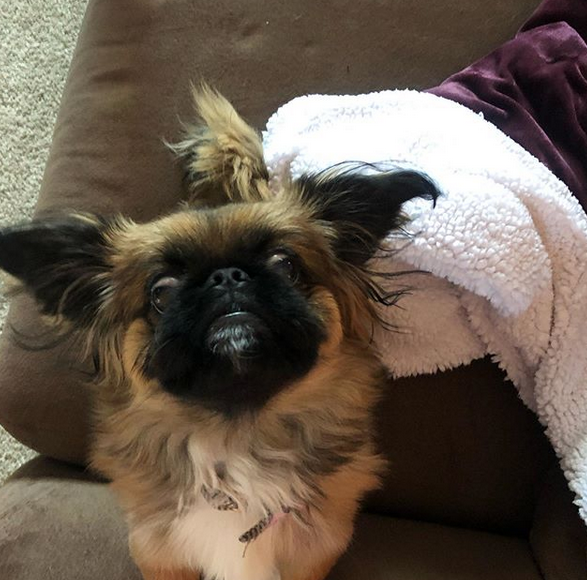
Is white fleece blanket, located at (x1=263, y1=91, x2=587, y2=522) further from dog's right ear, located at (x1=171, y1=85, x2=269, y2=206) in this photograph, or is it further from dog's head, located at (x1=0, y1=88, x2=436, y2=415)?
dog's head, located at (x1=0, y1=88, x2=436, y2=415)

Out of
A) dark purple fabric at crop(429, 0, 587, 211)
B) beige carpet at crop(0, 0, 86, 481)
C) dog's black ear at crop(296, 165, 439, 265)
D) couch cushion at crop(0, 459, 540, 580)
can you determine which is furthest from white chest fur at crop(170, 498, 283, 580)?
beige carpet at crop(0, 0, 86, 481)

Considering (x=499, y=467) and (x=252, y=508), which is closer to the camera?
(x=252, y=508)

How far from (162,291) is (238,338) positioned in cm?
16

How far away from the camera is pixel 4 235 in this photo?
94 centimetres

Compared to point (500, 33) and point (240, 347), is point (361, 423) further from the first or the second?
point (500, 33)

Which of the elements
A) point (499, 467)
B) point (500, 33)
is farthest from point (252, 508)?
point (500, 33)

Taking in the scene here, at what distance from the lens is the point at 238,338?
905 mm

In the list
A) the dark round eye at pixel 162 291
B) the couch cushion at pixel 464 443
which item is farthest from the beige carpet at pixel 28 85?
the couch cushion at pixel 464 443

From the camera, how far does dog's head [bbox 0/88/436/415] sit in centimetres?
93

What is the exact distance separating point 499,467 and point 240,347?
664 millimetres

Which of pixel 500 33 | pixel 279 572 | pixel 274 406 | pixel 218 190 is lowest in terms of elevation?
pixel 279 572

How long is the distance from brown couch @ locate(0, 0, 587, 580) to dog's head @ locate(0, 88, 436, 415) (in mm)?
238

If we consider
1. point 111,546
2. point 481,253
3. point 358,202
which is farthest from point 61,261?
point 481,253

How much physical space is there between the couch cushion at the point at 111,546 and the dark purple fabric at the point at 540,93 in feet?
2.08
